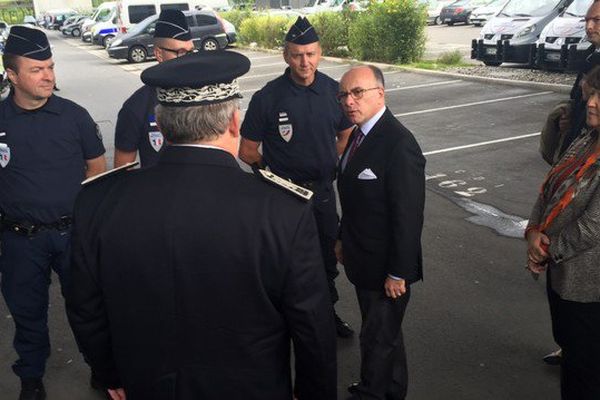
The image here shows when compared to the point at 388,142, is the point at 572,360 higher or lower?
lower

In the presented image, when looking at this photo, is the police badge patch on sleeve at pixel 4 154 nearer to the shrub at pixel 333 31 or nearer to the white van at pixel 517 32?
the white van at pixel 517 32

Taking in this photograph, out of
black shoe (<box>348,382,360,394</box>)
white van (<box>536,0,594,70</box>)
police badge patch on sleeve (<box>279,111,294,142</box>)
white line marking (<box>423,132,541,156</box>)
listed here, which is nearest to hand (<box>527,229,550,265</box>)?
black shoe (<box>348,382,360,394</box>)

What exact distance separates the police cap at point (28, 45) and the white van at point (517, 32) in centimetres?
1298

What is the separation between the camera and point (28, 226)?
3400mm

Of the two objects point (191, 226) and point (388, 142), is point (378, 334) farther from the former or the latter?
point (191, 226)

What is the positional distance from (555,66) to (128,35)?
16.4 m

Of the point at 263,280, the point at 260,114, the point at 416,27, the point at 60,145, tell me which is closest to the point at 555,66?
the point at 416,27

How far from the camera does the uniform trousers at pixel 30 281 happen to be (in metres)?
3.40

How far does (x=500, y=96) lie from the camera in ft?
39.5

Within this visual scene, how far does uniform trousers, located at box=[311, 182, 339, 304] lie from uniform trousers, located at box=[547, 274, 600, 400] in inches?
62.9

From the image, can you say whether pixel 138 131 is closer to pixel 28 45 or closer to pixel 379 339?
pixel 28 45

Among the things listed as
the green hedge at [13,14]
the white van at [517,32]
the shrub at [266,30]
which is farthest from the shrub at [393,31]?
the green hedge at [13,14]

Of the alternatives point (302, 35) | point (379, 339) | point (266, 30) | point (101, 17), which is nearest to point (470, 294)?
point (379, 339)

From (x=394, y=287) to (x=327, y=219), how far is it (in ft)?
3.91
